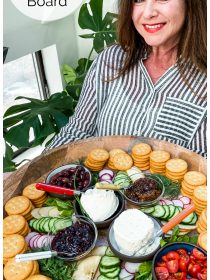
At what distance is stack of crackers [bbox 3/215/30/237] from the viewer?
4.26 feet

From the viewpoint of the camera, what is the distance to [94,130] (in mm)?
1968

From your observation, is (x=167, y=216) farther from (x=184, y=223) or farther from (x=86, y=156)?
(x=86, y=156)

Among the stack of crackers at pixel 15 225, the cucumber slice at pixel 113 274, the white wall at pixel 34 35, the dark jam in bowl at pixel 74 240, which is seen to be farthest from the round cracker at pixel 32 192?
the white wall at pixel 34 35

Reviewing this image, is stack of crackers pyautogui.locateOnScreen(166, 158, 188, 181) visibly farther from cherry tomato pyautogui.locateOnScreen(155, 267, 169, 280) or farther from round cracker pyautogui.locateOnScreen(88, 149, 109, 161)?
cherry tomato pyautogui.locateOnScreen(155, 267, 169, 280)

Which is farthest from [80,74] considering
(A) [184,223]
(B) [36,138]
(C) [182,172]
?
(A) [184,223]

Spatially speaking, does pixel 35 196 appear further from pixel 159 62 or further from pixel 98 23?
pixel 98 23

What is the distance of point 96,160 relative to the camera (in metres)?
1.59

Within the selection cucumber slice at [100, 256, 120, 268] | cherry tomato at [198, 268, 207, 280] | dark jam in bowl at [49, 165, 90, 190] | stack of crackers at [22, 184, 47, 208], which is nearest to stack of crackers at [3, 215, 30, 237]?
stack of crackers at [22, 184, 47, 208]

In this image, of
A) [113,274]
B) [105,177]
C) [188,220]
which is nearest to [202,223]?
[188,220]

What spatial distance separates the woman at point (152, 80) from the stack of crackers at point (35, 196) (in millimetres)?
401

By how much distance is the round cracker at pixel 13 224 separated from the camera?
1.30 meters

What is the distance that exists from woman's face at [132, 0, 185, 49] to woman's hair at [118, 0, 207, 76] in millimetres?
36

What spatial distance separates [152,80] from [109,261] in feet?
3.08

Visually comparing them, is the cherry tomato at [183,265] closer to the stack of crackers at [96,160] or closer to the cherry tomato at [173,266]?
the cherry tomato at [173,266]
